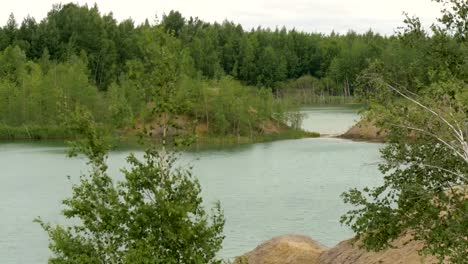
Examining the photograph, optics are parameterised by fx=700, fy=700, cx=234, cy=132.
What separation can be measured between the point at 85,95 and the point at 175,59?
89.5 m

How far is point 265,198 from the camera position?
46625 millimetres

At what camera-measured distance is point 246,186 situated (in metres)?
52.1

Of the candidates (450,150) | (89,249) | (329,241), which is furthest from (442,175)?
(329,241)

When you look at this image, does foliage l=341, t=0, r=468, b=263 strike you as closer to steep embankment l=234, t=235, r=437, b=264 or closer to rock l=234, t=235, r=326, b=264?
steep embankment l=234, t=235, r=437, b=264

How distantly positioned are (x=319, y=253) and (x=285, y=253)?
1.34 m

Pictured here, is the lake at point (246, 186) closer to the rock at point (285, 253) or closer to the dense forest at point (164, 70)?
the rock at point (285, 253)

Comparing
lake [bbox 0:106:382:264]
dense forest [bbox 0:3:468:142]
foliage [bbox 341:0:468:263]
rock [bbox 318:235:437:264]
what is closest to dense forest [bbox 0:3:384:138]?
dense forest [bbox 0:3:468:142]

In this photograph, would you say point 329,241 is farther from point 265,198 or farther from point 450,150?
point 450,150

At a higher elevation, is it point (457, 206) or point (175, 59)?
point (175, 59)

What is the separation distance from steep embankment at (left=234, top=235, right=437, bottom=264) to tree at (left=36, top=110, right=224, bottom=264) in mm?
9459

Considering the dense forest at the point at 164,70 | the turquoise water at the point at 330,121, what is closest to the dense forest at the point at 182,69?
the dense forest at the point at 164,70

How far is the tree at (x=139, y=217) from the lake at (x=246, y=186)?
17.1 m

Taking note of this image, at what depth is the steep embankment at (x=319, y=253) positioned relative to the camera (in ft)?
74.5

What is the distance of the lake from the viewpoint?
117ft
